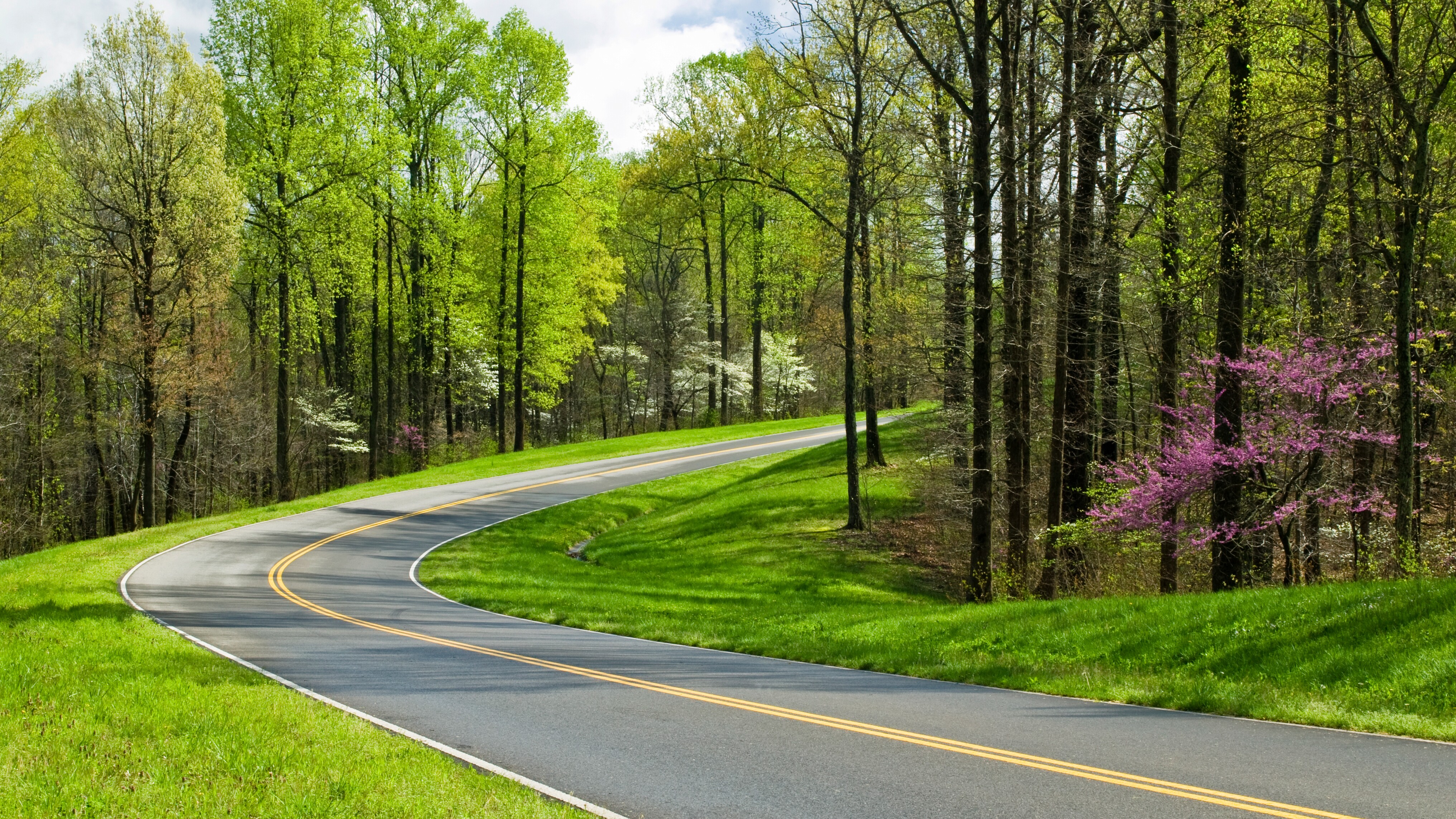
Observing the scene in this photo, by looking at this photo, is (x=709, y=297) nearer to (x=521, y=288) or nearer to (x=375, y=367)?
(x=521, y=288)

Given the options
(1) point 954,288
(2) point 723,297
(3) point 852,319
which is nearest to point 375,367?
(2) point 723,297

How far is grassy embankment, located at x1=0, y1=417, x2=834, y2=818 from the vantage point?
6113 millimetres

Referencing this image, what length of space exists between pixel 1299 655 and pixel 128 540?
28232 millimetres

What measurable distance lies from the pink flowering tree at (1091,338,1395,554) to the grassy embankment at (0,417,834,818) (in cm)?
1138

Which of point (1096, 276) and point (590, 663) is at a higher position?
point (1096, 276)

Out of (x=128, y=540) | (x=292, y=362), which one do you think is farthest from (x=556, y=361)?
(x=128, y=540)

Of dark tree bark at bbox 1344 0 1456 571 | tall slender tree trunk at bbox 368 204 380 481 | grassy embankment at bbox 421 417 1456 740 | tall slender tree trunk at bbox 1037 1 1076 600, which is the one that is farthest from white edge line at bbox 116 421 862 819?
tall slender tree trunk at bbox 368 204 380 481

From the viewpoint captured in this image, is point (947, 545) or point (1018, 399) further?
point (947, 545)

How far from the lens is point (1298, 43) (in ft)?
50.5

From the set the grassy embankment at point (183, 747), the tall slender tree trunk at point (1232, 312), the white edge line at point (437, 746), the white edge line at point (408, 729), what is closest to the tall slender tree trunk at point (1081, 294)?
the tall slender tree trunk at point (1232, 312)

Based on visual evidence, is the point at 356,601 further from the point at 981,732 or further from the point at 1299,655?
the point at 1299,655

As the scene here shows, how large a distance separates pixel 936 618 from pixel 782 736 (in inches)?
274

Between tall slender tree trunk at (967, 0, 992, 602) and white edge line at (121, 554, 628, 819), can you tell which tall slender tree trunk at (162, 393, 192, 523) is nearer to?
white edge line at (121, 554, 628, 819)

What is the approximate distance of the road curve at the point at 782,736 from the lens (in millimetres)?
5949
